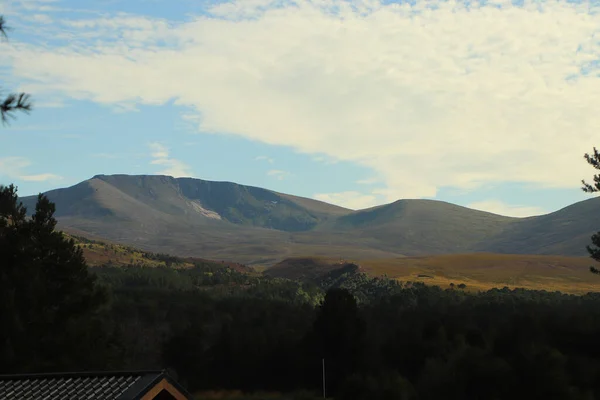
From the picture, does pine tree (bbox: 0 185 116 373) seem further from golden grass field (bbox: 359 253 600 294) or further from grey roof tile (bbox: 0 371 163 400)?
golden grass field (bbox: 359 253 600 294)

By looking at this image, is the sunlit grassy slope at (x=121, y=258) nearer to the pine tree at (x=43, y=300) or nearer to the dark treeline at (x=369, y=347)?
the dark treeline at (x=369, y=347)

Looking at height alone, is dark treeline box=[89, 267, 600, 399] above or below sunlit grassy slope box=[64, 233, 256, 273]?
below

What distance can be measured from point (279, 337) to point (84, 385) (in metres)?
59.7

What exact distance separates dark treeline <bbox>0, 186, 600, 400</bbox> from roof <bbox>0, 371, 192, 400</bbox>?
24288 millimetres

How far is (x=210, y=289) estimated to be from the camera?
130 metres

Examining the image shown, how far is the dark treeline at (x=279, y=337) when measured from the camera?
3900 cm

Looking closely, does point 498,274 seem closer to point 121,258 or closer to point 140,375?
point 121,258

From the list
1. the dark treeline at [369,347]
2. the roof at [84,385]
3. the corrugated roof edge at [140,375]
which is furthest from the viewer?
the dark treeline at [369,347]

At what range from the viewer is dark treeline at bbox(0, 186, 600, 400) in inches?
1535

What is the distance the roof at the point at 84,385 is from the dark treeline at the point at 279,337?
79.7ft

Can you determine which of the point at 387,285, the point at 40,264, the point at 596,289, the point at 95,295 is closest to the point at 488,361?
the point at 95,295

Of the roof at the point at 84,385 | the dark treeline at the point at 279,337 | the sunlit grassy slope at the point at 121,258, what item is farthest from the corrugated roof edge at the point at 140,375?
the sunlit grassy slope at the point at 121,258

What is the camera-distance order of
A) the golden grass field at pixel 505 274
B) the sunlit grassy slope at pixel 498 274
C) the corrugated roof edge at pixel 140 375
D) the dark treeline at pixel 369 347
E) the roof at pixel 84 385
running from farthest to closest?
the sunlit grassy slope at pixel 498 274
the golden grass field at pixel 505 274
the dark treeline at pixel 369 347
the roof at pixel 84 385
the corrugated roof edge at pixel 140 375

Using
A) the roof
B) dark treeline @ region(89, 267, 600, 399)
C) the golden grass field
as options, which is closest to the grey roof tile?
the roof
